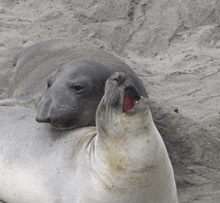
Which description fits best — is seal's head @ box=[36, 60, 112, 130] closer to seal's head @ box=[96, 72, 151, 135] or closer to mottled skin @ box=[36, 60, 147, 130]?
mottled skin @ box=[36, 60, 147, 130]

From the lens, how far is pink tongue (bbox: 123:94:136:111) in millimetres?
1868

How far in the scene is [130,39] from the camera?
4809mm

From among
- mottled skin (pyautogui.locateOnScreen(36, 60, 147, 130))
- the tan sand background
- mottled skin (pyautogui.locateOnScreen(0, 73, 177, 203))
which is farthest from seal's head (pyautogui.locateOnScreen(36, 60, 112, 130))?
the tan sand background

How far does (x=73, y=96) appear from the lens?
2.71 m

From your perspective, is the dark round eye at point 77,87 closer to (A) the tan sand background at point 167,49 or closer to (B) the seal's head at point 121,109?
(A) the tan sand background at point 167,49

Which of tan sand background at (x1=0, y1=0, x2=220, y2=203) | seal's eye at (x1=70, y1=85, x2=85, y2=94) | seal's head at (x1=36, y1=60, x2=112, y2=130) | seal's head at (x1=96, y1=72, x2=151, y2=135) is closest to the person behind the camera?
seal's head at (x1=96, y1=72, x2=151, y2=135)

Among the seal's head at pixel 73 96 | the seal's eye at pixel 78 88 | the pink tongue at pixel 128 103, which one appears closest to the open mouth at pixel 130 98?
the pink tongue at pixel 128 103

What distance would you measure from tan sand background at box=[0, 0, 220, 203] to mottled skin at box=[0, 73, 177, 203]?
0.76 m

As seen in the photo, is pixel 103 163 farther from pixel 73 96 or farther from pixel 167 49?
pixel 167 49

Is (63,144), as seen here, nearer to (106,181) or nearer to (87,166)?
(87,166)

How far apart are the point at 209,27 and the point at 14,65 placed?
2148mm

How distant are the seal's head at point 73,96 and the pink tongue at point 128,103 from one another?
0.71 metres

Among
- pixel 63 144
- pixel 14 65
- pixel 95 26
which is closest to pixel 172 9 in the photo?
pixel 95 26

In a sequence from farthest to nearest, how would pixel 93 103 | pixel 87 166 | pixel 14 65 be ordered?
1. pixel 14 65
2. pixel 93 103
3. pixel 87 166
